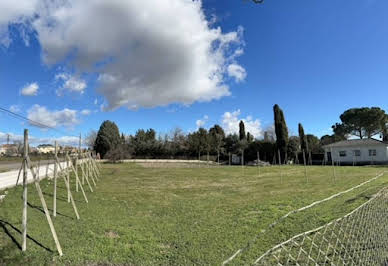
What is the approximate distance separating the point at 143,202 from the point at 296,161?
2693 centimetres

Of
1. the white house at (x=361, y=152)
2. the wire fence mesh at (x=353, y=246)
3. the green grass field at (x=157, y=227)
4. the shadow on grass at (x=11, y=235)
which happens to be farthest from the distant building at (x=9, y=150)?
the white house at (x=361, y=152)

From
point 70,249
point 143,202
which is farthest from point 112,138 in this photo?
point 70,249

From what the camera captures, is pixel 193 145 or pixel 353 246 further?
pixel 193 145

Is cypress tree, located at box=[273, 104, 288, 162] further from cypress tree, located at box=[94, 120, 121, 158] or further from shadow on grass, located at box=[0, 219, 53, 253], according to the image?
shadow on grass, located at box=[0, 219, 53, 253]

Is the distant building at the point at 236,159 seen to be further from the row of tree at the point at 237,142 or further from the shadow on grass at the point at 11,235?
the shadow on grass at the point at 11,235

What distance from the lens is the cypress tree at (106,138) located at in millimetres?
34656

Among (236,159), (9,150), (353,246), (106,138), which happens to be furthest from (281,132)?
(9,150)

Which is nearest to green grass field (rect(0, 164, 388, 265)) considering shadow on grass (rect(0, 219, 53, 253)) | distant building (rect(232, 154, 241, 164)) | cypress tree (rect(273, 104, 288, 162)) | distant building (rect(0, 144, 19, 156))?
shadow on grass (rect(0, 219, 53, 253))

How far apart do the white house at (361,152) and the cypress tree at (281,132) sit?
5.05 m

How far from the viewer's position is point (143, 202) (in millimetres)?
7238

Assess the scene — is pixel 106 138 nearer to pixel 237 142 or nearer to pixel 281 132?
pixel 237 142

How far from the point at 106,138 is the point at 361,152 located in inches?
1350

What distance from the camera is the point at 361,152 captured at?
25.4m

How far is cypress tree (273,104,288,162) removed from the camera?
92.3 feet
